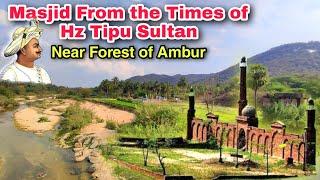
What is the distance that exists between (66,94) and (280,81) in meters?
2.97

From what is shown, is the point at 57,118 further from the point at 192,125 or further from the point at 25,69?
the point at 192,125

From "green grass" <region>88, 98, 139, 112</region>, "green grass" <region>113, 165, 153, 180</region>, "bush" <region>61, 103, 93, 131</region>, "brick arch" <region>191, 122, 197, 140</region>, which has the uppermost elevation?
"green grass" <region>88, 98, 139, 112</region>

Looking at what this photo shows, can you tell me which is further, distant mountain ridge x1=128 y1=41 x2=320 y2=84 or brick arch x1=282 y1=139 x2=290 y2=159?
brick arch x1=282 y1=139 x2=290 y2=159

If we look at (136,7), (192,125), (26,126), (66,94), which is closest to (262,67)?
(192,125)

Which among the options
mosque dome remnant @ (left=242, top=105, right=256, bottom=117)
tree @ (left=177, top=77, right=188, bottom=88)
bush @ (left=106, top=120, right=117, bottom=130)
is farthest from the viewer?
mosque dome remnant @ (left=242, top=105, right=256, bottom=117)

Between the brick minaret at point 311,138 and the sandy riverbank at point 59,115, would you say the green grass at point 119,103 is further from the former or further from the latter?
the brick minaret at point 311,138

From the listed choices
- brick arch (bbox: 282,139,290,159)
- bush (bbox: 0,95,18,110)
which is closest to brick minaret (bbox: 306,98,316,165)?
brick arch (bbox: 282,139,290,159)

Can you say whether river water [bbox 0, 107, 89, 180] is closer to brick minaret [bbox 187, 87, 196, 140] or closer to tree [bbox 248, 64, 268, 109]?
brick minaret [bbox 187, 87, 196, 140]

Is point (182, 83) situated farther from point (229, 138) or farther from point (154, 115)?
point (229, 138)

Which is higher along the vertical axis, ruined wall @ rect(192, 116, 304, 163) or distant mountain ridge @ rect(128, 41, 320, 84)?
distant mountain ridge @ rect(128, 41, 320, 84)

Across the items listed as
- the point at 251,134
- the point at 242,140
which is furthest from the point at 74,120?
the point at 251,134

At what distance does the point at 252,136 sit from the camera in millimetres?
9906

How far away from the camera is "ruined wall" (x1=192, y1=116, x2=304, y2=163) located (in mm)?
9648

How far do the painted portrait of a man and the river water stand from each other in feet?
1.88
